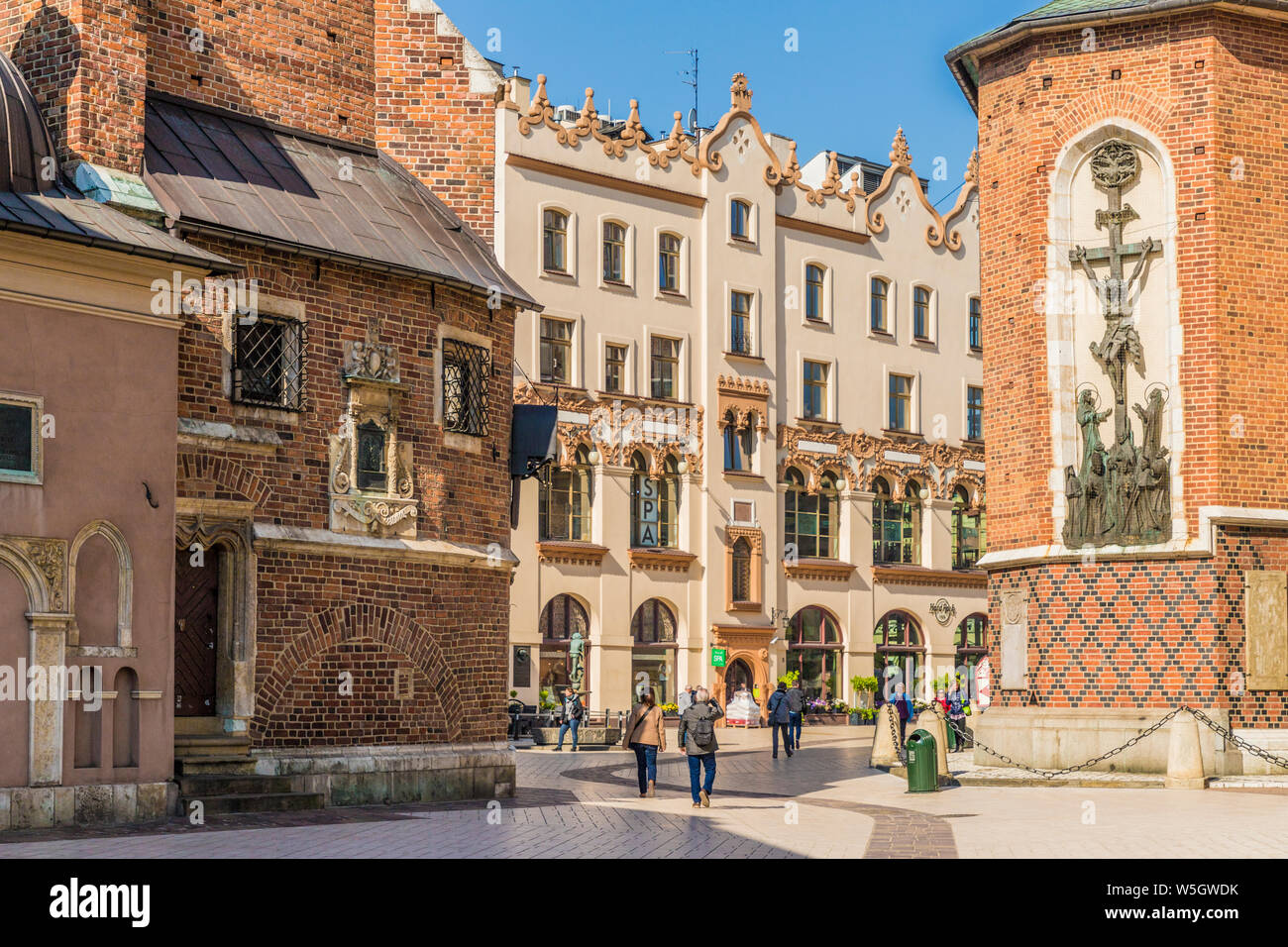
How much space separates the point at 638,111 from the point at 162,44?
3045 cm

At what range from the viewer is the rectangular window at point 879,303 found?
59.4 m

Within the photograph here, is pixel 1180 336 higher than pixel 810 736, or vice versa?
pixel 1180 336

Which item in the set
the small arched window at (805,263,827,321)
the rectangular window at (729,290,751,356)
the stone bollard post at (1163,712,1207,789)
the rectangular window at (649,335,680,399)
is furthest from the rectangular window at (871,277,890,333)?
the stone bollard post at (1163,712,1207,789)

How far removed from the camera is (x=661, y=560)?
51.9 metres

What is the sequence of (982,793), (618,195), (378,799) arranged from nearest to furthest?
(378,799) → (982,793) → (618,195)

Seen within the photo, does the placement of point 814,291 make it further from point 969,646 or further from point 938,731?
point 938,731

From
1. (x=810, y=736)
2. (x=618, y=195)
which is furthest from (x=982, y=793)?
(x=618, y=195)

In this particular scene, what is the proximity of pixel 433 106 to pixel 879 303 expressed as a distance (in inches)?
1342

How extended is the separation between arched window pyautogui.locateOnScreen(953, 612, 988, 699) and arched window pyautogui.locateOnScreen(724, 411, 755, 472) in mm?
10859

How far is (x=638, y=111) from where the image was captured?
176 feet

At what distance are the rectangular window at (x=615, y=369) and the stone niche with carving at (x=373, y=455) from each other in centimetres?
2727

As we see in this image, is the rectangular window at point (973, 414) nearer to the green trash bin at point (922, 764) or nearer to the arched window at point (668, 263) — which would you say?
the arched window at point (668, 263)

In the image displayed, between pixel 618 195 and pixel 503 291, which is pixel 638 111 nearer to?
pixel 618 195

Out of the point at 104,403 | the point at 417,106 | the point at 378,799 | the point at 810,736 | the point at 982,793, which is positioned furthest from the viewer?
the point at 810,736
